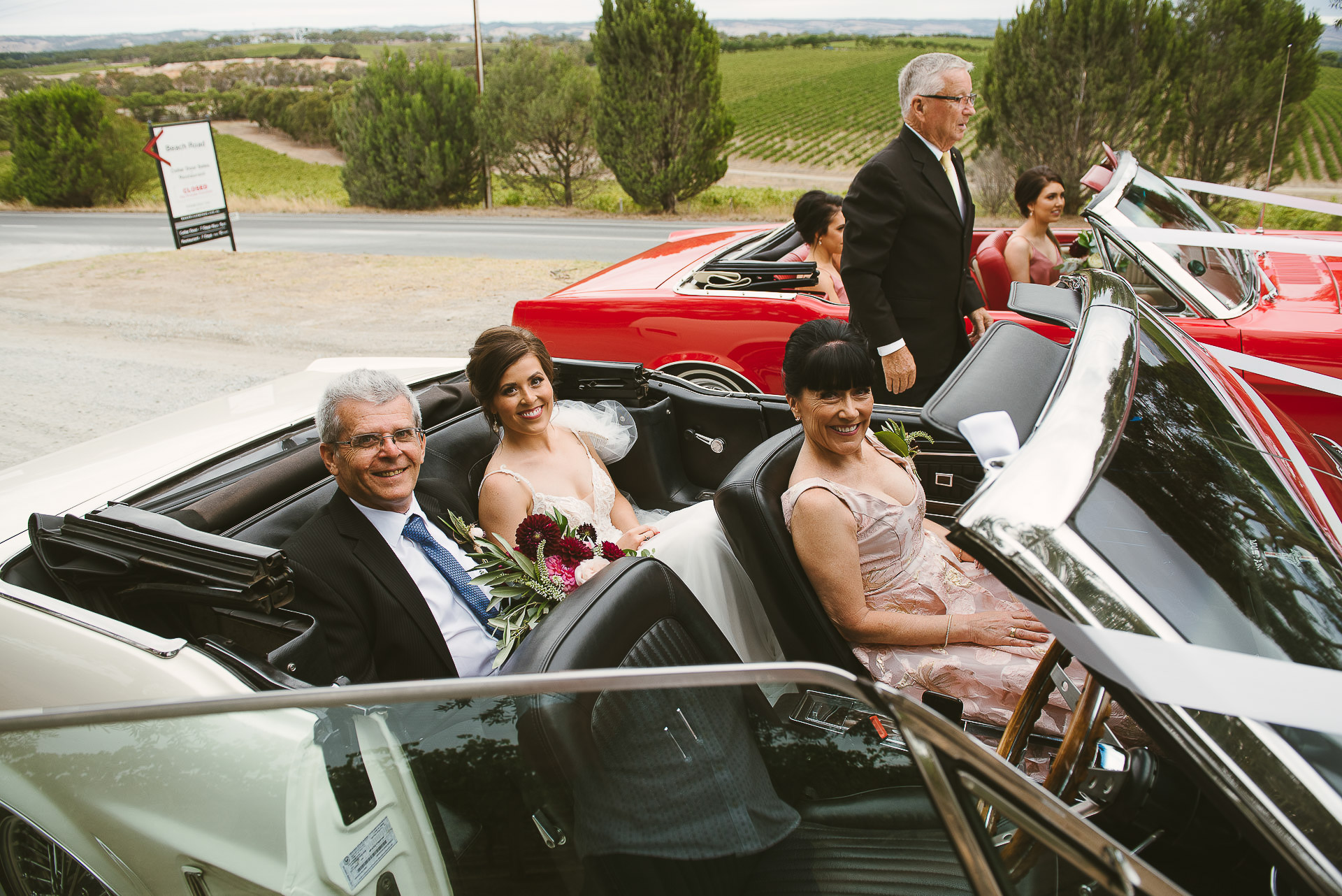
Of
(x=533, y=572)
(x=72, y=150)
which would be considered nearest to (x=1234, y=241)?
(x=533, y=572)

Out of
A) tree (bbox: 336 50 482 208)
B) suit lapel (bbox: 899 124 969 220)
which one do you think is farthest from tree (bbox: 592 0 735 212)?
suit lapel (bbox: 899 124 969 220)

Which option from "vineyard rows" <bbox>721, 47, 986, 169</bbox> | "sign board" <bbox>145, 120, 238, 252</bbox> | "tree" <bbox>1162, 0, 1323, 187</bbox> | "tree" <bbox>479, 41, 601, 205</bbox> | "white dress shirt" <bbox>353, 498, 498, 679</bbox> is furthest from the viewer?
"vineyard rows" <bbox>721, 47, 986, 169</bbox>

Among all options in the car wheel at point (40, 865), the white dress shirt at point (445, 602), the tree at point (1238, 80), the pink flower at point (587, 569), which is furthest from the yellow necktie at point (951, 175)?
the tree at point (1238, 80)

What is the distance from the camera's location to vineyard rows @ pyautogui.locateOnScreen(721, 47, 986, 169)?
40.1 metres

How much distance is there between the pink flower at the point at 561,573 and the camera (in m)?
2.32

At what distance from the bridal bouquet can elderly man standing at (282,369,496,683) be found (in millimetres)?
105

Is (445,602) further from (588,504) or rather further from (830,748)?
(830,748)

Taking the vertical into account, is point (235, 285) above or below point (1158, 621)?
below

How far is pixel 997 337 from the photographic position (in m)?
2.42

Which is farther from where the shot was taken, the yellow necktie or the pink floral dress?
the yellow necktie

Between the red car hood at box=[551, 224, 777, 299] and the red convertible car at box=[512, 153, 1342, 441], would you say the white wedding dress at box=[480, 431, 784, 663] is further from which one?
the red car hood at box=[551, 224, 777, 299]

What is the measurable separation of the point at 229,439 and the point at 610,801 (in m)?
2.23

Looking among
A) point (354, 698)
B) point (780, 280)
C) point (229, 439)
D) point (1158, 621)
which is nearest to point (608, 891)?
point (354, 698)

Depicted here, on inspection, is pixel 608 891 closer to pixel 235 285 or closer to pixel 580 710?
pixel 580 710
